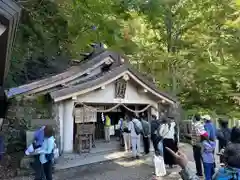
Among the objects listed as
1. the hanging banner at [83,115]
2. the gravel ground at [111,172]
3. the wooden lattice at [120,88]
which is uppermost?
the wooden lattice at [120,88]

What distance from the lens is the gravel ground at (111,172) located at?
29.5 ft

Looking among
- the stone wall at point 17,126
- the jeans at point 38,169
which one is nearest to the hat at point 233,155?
the jeans at point 38,169

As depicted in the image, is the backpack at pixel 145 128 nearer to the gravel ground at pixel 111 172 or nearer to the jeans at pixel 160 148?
the gravel ground at pixel 111 172

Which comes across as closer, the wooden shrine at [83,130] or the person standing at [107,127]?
the wooden shrine at [83,130]

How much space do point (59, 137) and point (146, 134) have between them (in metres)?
3.73

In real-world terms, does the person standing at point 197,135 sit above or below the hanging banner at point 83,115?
below

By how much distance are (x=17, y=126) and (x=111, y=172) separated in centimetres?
387

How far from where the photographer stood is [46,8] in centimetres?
1268

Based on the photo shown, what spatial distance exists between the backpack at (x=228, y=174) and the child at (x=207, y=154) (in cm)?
402

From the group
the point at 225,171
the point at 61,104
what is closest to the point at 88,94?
the point at 61,104

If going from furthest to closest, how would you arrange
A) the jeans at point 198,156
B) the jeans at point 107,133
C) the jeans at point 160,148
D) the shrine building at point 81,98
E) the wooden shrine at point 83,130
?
the jeans at point 107,133 < the wooden shrine at point 83,130 < the shrine building at point 81,98 < the jeans at point 160,148 < the jeans at point 198,156

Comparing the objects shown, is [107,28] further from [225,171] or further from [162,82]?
[162,82]

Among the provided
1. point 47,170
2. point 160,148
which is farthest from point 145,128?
point 47,170

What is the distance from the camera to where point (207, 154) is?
6984 millimetres
